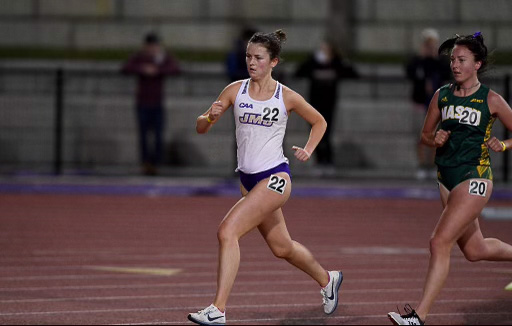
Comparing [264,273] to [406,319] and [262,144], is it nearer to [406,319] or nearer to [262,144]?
[262,144]

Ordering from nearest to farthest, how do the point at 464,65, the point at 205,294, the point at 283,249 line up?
1. the point at 464,65
2. the point at 283,249
3. the point at 205,294

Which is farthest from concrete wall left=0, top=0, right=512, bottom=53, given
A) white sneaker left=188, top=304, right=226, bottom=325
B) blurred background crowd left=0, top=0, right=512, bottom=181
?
white sneaker left=188, top=304, right=226, bottom=325

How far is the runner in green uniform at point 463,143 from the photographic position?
871 cm

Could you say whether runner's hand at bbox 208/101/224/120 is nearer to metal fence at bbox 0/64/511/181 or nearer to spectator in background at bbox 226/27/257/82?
spectator in background at bbox 226/27/257/82

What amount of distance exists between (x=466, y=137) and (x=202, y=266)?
3998mm

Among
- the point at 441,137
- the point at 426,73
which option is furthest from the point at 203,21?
the point at 441,137

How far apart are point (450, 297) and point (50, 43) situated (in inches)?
693

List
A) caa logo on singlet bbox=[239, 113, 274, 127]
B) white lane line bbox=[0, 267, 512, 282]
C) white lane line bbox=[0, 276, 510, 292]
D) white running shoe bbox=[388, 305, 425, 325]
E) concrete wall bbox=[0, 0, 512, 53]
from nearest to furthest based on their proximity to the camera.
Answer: white running shoe bbox=[388, 305, 425, 325]
caa logo on singlet bbox=[239, 113, 274, 127]
white lane line bbox=[0, 276, 510, 292]
white lane line bbox=[0, 267, 512, 282]
concrete wall bbox=[0, 0, 512, 53]

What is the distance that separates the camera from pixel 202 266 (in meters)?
12.1

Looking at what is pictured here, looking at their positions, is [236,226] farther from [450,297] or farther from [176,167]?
[176,167]

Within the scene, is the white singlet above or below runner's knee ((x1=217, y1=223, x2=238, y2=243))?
above

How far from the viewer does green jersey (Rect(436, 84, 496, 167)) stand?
29.0ft

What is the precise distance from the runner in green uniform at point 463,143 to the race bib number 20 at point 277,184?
3.70 feet

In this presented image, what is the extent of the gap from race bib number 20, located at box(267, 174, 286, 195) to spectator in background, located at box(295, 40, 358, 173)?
11970 millimetres
